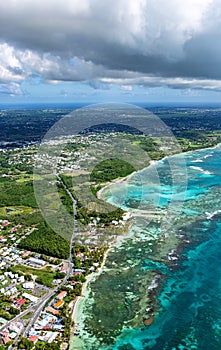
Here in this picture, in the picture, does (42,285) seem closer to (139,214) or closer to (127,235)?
(127,235)

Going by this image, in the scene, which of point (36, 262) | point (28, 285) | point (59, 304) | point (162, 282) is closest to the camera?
point (59, 304)

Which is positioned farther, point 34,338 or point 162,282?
point 162,282

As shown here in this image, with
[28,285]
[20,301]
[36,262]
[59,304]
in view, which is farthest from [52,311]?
[36,262]

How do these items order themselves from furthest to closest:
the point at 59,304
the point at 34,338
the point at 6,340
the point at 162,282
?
1. the point at 162,282
2. the point at 59,304
3. the point at 34,338
4. the point at 6,340

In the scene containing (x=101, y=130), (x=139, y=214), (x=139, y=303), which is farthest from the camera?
(x=101, y=130)

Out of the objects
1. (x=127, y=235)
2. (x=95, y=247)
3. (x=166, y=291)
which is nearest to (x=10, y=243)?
(x=95, y=247)

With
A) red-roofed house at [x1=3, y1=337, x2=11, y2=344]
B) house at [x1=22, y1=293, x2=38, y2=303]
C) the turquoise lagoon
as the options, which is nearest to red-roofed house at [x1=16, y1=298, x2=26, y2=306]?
house at [x1=22, y1=293, x2=38, y2=303]

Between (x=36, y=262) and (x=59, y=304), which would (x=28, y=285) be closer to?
(x=59, y=304)

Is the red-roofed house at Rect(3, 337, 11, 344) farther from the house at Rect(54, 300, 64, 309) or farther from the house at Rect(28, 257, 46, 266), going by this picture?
the house at Rect(28, 257, 46, 266)
